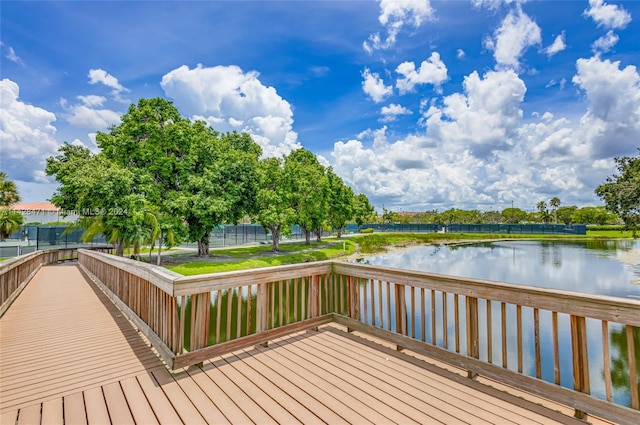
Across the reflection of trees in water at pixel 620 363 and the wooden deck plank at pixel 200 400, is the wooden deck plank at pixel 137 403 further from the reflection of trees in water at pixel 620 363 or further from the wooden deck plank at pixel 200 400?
the reflection of trees in water at pixel 620 363

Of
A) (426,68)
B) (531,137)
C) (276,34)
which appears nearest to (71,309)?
(276,34)

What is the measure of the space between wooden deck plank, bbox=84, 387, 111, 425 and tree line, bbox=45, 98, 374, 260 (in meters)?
13.1

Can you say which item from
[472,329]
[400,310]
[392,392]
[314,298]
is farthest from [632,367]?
[314,298]

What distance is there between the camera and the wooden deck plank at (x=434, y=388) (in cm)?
203

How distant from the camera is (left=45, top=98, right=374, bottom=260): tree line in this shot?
13859mm

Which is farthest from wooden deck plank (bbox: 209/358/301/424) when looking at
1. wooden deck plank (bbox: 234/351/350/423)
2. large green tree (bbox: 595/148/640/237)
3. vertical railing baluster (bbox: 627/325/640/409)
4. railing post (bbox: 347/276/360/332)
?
large green tree (bbox: 595/148/640/237)

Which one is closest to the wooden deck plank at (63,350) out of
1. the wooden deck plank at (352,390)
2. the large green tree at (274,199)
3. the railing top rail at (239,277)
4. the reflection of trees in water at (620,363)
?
the railing top rail at (239,277)

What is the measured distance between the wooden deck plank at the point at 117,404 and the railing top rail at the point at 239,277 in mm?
816

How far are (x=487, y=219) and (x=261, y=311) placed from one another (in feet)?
288

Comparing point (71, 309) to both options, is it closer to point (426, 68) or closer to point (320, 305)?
point (320, 305)

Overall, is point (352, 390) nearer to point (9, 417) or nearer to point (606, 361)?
point (606, 361)

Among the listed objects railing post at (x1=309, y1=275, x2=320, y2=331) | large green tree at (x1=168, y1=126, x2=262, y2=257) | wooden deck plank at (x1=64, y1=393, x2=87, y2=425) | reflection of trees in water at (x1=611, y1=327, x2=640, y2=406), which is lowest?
reflection of trees in water at (x1=611, y1=327, x2=640, y2=406)

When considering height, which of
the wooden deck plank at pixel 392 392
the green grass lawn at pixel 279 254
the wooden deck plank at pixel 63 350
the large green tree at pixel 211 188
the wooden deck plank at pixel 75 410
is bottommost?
the green grass lawn at pixel 279 254

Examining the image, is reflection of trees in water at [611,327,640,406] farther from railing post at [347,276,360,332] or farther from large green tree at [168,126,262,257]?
large green tree at [168,126,262,257]
